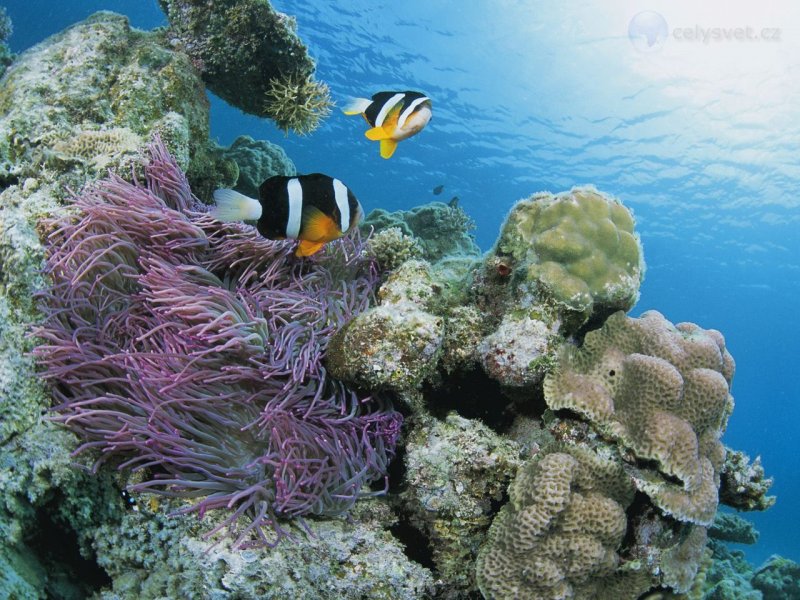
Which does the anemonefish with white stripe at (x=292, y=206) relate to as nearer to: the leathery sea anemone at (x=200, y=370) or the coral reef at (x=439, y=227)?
the leathery sea anemone at (x=200, y=370)

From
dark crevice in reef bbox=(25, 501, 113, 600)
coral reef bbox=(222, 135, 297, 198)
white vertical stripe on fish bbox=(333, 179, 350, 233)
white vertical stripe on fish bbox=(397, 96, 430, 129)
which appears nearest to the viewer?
white vertical stripe on fish bbox=(333, 179, 350, 233)

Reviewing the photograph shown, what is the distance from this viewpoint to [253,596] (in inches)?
90.1

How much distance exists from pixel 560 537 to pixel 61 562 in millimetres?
3035

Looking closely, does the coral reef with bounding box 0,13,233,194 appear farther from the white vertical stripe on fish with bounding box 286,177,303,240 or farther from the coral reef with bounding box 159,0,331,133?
the white vertical stripe on fish with bounding box 286,177,303,240

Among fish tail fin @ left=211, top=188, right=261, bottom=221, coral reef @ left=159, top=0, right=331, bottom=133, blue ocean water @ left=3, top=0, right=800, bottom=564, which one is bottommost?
fish tail fin @ left=211, top=188, right=261, bottom=221

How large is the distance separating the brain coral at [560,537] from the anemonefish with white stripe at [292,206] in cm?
184

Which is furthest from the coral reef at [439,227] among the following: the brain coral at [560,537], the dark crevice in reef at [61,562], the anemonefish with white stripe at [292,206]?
the dark crevice in reef at [61,562]

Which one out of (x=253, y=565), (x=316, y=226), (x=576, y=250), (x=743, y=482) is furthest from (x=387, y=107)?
(x=743, y=482)

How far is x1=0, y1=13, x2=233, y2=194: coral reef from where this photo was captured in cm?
378

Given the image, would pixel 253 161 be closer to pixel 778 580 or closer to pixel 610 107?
pixel 778 580

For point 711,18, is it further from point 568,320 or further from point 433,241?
point 568,320

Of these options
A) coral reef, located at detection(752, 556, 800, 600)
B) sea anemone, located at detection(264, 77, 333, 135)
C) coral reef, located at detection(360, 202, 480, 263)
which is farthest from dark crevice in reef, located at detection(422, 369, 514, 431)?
coral reef, located at detection(752, 556, 800, 600)

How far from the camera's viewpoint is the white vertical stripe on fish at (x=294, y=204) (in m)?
2.50

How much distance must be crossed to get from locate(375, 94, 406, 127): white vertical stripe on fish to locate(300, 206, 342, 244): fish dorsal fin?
1.03m
